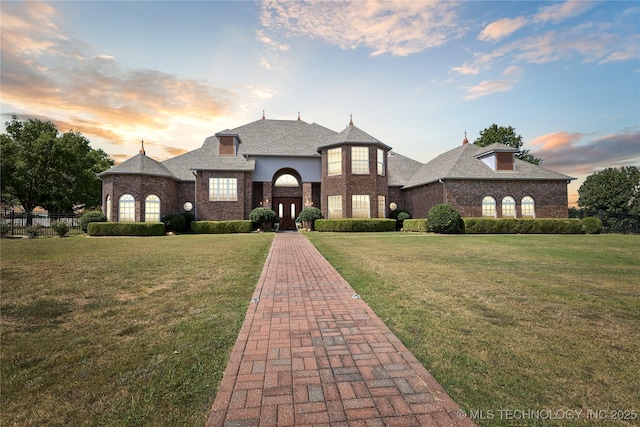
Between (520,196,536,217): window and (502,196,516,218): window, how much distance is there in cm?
82

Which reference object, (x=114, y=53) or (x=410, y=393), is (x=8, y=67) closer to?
(x=114, y=53)

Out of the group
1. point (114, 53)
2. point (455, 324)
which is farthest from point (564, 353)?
point (114, 53)

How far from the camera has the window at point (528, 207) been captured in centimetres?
2461

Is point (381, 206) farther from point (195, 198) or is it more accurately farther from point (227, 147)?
point (195, 198)

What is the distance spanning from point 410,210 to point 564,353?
26135mm

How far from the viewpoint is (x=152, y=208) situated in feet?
79.4

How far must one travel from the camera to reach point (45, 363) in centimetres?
321

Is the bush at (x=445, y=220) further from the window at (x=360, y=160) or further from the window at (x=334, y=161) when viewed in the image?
the window at (x=334, y=161)

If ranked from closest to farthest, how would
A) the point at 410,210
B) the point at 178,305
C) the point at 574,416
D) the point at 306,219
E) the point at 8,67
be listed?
the point at 574,416, the point at 178,305, the point at 8,67, the point at 306,219, the point at 410,210

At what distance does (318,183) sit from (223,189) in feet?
29.1

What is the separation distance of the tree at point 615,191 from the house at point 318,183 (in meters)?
34.7

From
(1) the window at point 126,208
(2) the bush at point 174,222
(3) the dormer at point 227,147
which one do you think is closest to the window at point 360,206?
(3) the dormer at point 227,147

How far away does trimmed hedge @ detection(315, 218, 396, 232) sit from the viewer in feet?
76.4

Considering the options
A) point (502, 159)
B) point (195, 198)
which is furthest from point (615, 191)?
point (195, 198)
